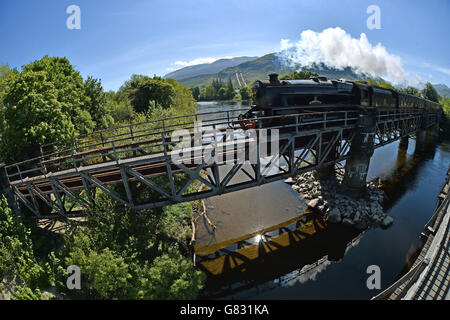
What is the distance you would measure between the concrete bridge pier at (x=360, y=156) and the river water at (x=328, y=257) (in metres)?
3.64

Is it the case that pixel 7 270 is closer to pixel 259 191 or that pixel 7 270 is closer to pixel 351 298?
pixel 351 298

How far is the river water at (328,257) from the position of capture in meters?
11.1

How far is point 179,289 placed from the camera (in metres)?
8.71

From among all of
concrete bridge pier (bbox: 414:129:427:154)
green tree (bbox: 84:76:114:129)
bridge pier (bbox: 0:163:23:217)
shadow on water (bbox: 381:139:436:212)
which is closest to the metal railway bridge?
bridge pier (bbox: 0:163:23:217)

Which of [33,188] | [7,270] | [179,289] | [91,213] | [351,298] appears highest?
[33,188]

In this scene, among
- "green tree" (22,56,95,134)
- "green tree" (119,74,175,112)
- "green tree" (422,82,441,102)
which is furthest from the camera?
"green tree" (422,82,441,102)

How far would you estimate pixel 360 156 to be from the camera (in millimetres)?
16438

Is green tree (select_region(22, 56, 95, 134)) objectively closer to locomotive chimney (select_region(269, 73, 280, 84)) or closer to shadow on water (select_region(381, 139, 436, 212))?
locomotive chimney (select_region(269, 73, 280, 84))

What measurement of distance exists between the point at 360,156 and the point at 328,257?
8401mm

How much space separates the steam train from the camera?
13.4 m

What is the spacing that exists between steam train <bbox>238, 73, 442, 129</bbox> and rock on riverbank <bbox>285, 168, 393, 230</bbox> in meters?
7.37

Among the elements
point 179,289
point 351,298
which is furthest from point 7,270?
point 351,298
